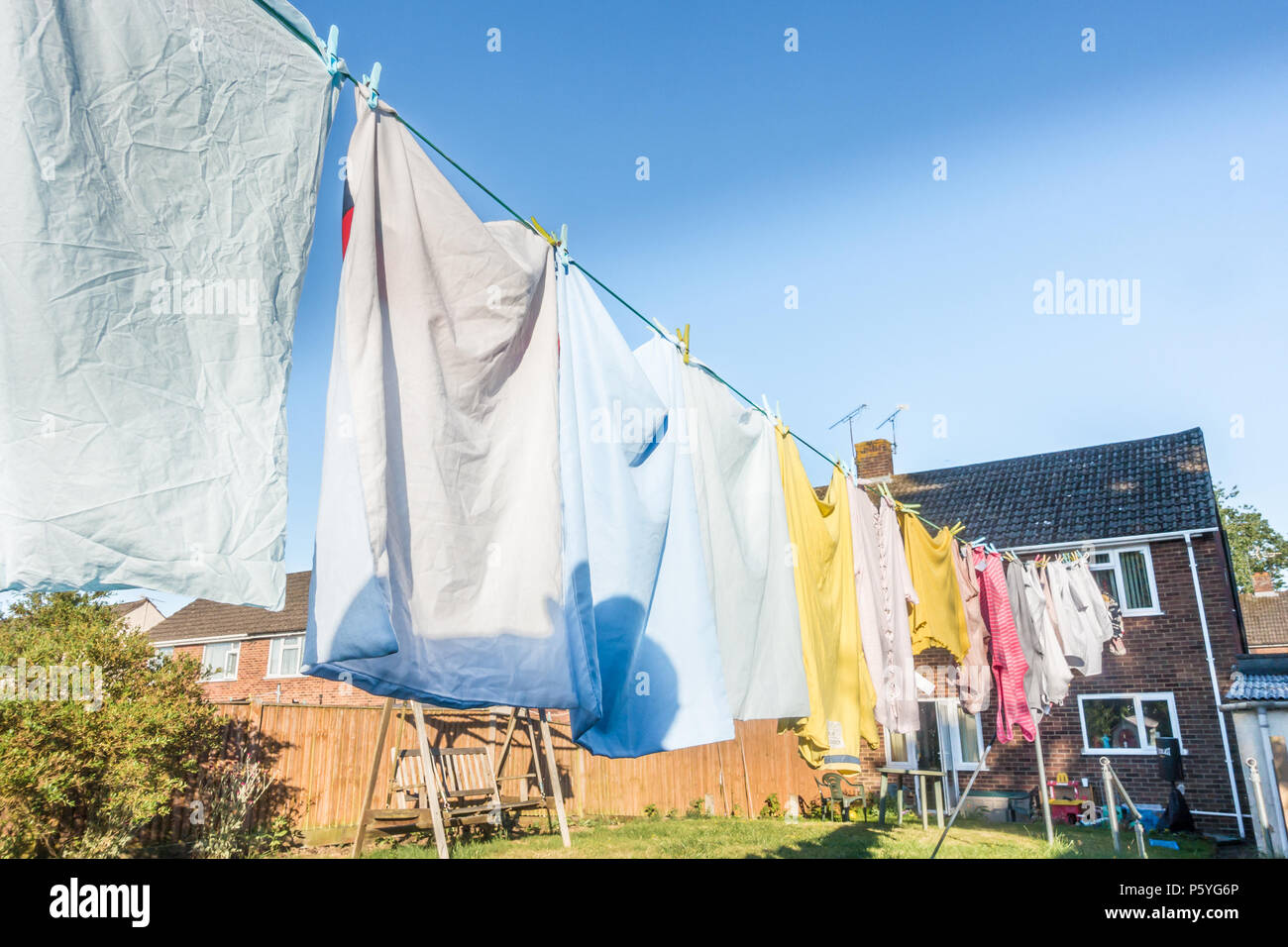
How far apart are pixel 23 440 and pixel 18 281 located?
326 millimetres

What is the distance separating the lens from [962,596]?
25.8 feet

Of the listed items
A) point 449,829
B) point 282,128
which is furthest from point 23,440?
point 449,829

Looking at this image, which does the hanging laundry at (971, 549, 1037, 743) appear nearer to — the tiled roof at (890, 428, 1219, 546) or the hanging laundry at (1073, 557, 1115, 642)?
the hanging laundry at (1073, 557, 1115, 642)

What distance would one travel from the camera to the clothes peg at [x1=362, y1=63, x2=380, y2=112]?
8.11ft

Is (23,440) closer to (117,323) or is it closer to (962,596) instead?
(117,323)

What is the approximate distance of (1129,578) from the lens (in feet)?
50.5

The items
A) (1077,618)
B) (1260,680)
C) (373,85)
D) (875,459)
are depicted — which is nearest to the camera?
(373,85)

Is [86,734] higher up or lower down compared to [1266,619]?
higher up

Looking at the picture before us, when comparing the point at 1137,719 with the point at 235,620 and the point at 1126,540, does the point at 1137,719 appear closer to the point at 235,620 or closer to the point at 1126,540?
the point at 1126,540

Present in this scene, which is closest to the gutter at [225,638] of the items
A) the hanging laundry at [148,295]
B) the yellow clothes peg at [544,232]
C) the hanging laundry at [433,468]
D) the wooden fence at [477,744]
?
the wooden fence at [477,744]

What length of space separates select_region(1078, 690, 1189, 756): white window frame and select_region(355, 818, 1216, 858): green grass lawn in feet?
5.63

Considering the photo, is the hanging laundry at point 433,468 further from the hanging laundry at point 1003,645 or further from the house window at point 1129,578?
the house window at point 1129,578

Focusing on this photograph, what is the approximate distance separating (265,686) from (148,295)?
24.2m

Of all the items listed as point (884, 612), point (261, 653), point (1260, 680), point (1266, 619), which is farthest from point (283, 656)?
point (1266, 619)
